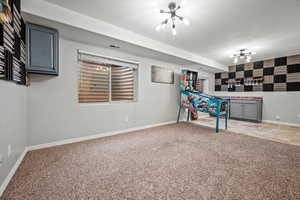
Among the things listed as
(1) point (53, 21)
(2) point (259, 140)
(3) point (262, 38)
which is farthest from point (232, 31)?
(1) point (53, 21)

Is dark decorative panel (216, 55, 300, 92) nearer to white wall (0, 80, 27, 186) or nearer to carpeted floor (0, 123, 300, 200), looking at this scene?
carpeted floor (0, 123, 300, 200)

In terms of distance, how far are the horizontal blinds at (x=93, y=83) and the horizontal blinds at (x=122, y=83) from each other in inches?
6.9

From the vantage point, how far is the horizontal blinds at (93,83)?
2732 mm

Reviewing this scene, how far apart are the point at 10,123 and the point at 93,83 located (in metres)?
1.62

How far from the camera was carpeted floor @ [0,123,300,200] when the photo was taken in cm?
121

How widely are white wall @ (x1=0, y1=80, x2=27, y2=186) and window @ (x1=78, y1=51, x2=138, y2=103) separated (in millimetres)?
1084

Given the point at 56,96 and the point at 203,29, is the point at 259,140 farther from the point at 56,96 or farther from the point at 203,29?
the point at 56,96

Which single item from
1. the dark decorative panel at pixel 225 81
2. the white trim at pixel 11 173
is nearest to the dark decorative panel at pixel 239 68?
the dark decorative panel at pixel 225 81

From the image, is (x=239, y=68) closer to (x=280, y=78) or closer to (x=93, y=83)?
(x=280, y=78)

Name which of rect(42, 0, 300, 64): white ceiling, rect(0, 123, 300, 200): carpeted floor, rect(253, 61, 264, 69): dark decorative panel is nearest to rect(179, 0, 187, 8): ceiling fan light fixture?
rect(42, 0, 300, 64): white ceiling

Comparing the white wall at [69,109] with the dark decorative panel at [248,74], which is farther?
the dark decorative panel at [248,74]

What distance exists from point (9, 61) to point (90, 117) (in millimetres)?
1603

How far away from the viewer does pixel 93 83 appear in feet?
9.44

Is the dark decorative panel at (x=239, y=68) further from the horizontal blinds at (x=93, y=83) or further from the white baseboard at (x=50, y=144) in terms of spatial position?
the horizontal blinds at (x=93, y=83)
